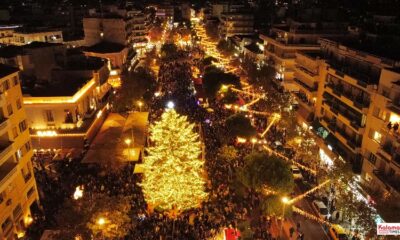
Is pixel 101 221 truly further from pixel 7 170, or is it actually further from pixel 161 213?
pixel 7 170

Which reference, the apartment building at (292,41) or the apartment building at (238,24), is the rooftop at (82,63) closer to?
the apartment building at (292,41)

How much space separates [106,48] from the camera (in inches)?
2795

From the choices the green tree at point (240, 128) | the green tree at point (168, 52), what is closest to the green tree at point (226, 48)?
the green tree at point (168, 52)

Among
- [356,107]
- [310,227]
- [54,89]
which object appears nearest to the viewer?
[310,227]

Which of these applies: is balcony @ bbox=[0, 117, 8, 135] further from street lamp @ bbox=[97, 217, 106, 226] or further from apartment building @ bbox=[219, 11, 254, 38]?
apartment building @ bbox=[219, 11, 254, 38]

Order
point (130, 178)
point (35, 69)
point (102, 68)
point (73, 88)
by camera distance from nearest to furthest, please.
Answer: point (130, 178)
point (73, 88)
point (35, 69)
point (102, 68)

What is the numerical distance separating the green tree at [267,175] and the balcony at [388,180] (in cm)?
636

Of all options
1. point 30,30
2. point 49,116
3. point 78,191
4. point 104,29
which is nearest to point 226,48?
point 104,29

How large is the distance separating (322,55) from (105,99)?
28.3 m

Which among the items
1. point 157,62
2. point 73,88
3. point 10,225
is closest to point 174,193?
point 10,225

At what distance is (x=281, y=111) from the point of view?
45.1 m

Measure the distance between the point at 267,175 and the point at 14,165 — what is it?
699 inches

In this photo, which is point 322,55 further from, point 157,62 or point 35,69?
point 157,62

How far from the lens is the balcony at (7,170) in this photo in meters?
24.0
